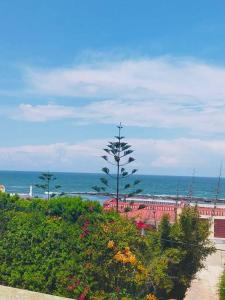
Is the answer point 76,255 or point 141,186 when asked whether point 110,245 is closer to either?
point 76,255

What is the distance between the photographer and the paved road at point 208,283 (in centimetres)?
1118

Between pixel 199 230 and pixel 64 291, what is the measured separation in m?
5.07

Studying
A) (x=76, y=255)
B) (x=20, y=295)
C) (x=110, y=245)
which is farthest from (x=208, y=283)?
(x=20, y=295)

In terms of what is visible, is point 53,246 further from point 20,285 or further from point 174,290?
point 174,290

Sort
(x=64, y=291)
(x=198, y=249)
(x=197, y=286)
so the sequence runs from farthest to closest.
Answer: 1. (x=197, y=286)
2. (x=198, y=249)
3. (x=64, y=291)

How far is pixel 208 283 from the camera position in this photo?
1270 cm

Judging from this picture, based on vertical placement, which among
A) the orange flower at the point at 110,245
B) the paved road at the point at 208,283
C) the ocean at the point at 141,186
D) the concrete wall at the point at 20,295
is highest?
the ocean at the point at 141,186

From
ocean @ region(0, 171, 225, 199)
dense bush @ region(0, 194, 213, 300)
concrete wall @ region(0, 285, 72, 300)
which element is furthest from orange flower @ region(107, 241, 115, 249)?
ocean @ region(0, 171, 225, 199)

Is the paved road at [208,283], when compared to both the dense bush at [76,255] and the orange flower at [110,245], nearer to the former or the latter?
the dense bush at [76,255]

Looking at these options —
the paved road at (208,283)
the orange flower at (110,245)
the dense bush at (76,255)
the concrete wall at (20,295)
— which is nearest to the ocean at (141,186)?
the paved road at (208,283)

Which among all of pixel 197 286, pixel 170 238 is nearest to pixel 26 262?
pixel 170 238

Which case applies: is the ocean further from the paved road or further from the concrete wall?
the concrete wall

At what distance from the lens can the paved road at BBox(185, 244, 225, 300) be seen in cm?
1118

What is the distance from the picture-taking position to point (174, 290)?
1001 centimetres
